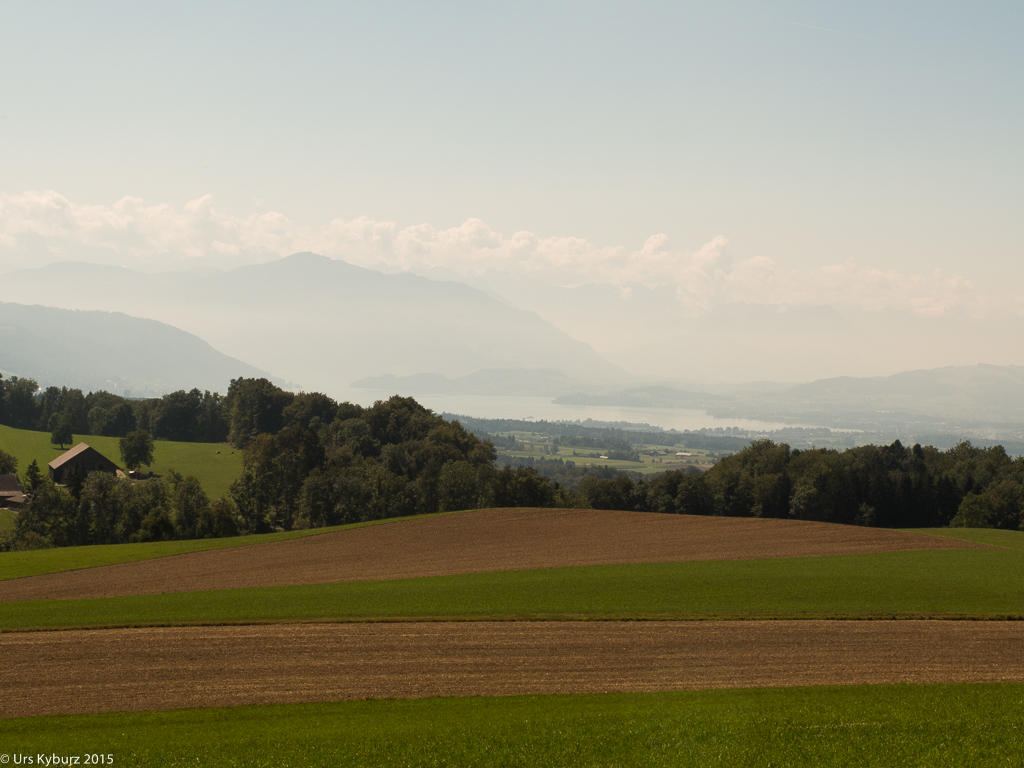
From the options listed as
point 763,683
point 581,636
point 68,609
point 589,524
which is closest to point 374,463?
point 589,524

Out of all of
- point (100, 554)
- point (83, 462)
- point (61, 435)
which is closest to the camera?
point (100, 554)

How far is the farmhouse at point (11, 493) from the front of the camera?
75.9m

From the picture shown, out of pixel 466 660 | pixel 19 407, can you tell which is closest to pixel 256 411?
pixel 19 407

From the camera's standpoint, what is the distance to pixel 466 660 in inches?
935

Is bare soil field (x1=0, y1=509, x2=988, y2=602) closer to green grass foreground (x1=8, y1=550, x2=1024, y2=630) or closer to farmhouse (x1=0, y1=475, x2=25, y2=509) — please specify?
green grass foreground (x1=8, y1=550, x2=1024, y2=630)

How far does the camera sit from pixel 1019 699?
18.6 metres

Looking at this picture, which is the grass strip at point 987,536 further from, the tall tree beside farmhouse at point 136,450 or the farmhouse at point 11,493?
the tall tree beside farmhouse at point 136,450

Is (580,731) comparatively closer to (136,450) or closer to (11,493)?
(11,493)

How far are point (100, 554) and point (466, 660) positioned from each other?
117ft

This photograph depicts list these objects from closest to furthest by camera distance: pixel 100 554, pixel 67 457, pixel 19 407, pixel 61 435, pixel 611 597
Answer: pixel 611 597, pixel 100 554, pixel 67 457, pixel 61 435, pixel 19 407

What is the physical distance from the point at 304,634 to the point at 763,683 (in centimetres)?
1747

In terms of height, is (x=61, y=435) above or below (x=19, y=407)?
below

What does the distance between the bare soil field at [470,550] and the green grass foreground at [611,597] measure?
307 centimetres

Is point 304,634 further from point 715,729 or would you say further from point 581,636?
point 715,729
